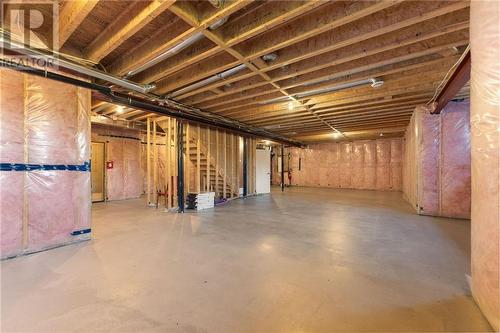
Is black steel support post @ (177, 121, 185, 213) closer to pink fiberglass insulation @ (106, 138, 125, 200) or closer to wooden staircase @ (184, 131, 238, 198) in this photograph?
wooden staircase @ (184, 131, 238, 198)

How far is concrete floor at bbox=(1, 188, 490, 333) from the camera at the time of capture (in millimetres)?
1509

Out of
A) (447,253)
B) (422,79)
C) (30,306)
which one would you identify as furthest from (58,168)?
(422,79)

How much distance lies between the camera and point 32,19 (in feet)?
7.90

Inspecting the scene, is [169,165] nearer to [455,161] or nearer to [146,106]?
[146,106]

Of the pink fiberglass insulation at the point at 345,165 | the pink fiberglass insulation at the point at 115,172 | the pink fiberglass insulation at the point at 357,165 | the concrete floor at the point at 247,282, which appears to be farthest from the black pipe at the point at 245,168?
the pink fiberglass insulation at the point at 357,165

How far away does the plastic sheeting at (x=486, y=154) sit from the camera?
1.42m

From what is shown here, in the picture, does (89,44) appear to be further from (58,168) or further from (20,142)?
(58,168)

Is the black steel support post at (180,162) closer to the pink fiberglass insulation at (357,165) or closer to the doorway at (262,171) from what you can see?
the doorway at (262,171)

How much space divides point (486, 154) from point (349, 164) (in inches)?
395

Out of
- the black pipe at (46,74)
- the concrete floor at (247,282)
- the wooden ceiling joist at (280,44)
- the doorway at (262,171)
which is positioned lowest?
the concrete floor at (247,282)

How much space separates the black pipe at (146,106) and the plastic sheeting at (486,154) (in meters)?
4.26

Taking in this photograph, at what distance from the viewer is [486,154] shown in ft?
4.94

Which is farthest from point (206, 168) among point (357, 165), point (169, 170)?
point (357, 165)

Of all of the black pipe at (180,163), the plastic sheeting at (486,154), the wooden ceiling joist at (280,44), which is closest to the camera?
the plastic sheeting at (486,154)
